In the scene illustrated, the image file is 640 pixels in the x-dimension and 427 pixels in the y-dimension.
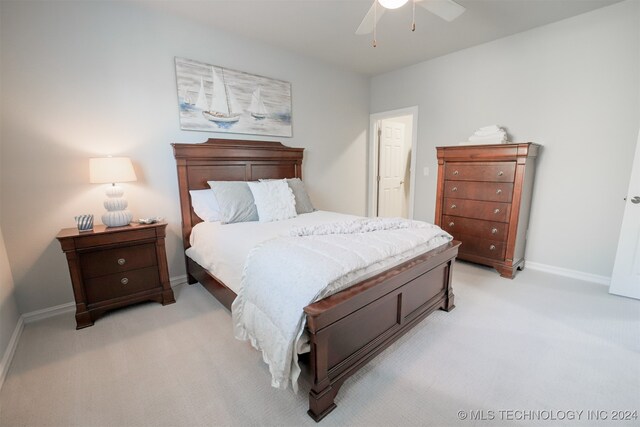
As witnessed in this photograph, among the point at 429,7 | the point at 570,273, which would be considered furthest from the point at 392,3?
the point at 570,273

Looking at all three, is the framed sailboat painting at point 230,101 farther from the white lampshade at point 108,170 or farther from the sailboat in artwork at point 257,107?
the white lampshade at point 108,170

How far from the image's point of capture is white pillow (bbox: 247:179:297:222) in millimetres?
2691

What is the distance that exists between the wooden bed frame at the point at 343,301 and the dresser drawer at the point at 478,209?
1.04 meters

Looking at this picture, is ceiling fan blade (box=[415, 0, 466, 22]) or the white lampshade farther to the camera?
the white lampshade

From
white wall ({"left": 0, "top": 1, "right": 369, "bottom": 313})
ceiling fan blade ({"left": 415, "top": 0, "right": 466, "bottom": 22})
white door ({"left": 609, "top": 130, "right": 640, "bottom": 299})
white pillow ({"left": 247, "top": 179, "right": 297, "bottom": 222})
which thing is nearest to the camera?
ceiling fan blade ({"left": 415, "top": 0, "right": 466, "bottom": 22})

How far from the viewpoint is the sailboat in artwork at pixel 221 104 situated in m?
2.90

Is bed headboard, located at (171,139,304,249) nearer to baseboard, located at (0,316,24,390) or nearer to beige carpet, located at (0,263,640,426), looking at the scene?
beige carpet, located at (0,263,640,426)

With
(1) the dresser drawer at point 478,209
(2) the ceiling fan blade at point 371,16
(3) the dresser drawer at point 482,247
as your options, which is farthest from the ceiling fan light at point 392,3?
(3) the dresser drawer at point 482,247

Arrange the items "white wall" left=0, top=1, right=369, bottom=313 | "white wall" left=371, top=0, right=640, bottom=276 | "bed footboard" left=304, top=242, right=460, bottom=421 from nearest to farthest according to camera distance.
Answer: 1. "bed footboard" left=304, top=242, right=460, bottom=421
2. "white wall" left=0, top=1, right=369, bottom=313
3. "white wall" left=371, top=0, right=640, bottom=276

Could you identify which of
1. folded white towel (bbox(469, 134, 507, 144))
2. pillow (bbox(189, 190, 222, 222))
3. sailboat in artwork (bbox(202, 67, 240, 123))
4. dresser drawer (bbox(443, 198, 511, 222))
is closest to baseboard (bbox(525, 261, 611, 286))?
dresser drawer (bbox(443, 198, 511, 222))

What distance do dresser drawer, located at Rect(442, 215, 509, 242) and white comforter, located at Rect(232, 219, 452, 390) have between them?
1427 millimetres

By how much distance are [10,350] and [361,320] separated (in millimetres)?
2265

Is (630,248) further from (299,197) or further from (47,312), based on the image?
(47,312)

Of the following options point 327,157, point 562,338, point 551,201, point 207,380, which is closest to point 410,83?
point 327,157
